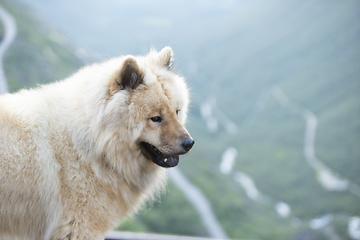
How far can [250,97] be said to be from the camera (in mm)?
30891

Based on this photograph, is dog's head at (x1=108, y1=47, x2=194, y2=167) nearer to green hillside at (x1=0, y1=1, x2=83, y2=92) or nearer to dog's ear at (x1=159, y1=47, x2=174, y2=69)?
dog's ear at (x1=159, y1=47, x2=174, y2=69)

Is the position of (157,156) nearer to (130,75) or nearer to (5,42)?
(130,75)

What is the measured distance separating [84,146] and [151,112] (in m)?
0.56

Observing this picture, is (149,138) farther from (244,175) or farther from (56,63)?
(244,175)

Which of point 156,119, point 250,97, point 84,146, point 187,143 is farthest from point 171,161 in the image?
point 250,97

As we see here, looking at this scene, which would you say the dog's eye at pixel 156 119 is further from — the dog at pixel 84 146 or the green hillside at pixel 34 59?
the green hillside at pixel 34 59

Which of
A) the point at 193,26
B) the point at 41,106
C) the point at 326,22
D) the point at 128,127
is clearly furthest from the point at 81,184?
the point at 193,26

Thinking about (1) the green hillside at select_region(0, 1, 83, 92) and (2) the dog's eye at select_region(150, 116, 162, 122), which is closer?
(2) the dog's eye at select_region(150, 116, 162, 122)

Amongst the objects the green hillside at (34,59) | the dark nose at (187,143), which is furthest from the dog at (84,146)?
the green hillside at (34,59)

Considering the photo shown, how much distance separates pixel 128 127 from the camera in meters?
1.88

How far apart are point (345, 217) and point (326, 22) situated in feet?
73.2

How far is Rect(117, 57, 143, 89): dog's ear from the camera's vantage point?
1.82 m

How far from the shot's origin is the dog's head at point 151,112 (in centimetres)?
186

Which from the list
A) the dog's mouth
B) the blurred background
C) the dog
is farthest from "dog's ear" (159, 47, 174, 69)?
the blurred background
